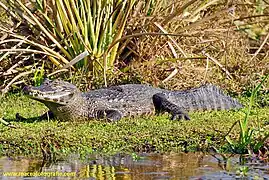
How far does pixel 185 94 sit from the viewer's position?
8.09 meters

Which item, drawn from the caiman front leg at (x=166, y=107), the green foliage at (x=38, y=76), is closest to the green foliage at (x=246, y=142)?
the caiman front leg at (x=166, y=107)

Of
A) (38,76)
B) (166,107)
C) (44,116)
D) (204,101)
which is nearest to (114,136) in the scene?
(44,116)

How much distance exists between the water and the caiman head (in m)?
1.14

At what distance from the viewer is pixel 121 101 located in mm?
7711

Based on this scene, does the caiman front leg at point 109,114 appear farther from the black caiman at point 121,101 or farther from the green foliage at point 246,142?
the green foliage at point 246,142

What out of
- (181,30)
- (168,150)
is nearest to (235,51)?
(181,30)

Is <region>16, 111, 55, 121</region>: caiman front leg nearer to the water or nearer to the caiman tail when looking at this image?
the caiman tail

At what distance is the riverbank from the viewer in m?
6.04

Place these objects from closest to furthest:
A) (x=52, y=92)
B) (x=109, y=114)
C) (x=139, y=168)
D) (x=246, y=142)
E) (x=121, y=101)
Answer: (x=139, y=168), (x=246, y=142), (x=52, y=92), (x=109, y=114), (x=121, y=101)

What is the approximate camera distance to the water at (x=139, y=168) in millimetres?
5098

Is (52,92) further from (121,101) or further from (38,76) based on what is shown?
(38,76)

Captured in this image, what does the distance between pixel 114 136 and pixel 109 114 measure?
1.09 m

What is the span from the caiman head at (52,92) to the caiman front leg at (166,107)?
93 centimetres

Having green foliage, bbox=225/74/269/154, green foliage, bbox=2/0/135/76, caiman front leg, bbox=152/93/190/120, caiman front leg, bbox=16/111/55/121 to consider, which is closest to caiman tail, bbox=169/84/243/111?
caiman front leg, bbox=152/93/190/120
